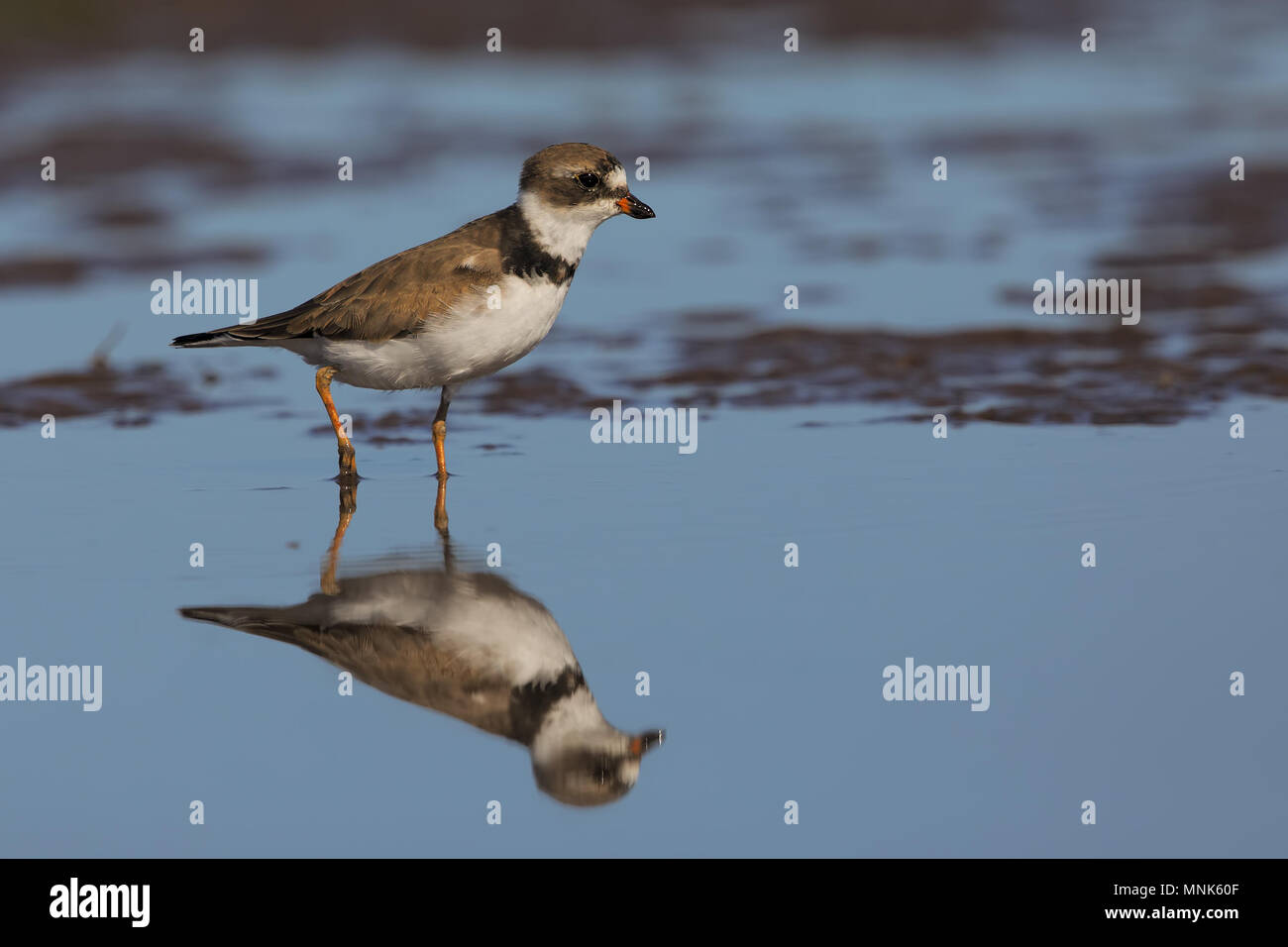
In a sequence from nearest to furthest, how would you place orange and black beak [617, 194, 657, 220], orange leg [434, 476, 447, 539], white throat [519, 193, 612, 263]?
1. orange leg [434, 476, 447, 539]
2. white throat [519, 193, 612, 263]
3. orange and black beak [617, 194, 657, 220]

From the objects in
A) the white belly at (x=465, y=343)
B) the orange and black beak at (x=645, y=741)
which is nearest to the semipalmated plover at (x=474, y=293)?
the white belly at (x=465, y=343)

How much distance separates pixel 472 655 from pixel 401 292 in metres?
2.65

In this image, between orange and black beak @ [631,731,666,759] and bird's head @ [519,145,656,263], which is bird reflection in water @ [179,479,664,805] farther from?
bird's head @ [519,145,656,263]

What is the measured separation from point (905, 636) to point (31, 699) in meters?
2.84

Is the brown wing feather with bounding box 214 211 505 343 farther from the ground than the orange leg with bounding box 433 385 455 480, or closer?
farther from the ground

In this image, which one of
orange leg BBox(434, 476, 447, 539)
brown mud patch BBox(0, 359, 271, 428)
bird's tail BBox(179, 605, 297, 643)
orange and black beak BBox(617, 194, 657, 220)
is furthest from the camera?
brown mud patch BBox(0, 359, 271, 428)

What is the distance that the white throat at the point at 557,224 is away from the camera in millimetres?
8102

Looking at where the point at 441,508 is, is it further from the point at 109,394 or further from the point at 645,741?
the point at 109,394

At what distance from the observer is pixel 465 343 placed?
26.4ft

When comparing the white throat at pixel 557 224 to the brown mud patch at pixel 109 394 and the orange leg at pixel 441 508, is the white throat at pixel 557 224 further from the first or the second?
the brown mud patch at pixel 109 394

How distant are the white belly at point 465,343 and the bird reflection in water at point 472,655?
1.23 metres

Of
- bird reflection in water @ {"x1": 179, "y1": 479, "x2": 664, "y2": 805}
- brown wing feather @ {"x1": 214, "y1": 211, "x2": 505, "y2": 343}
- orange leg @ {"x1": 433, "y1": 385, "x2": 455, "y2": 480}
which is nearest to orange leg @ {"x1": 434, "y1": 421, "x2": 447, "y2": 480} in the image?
orange leg @ {"x1": 433, "y1": 385, "x2": 455, "y2": 480}

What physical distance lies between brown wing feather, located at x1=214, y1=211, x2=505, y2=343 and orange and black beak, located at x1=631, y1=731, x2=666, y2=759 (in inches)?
123

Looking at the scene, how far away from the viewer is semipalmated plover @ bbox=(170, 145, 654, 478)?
803 cm
